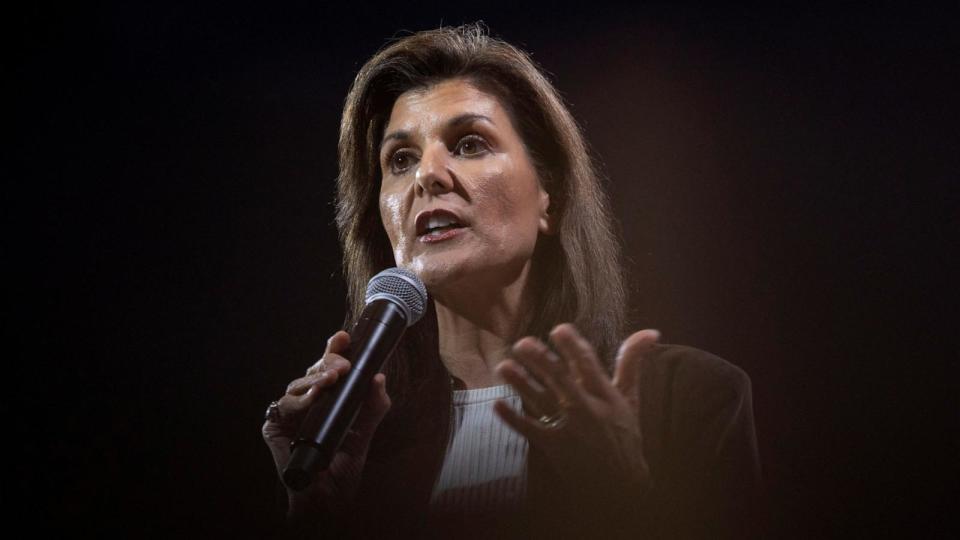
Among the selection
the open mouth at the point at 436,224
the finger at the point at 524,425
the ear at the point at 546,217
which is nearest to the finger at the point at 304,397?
the finger at the point at 524,425

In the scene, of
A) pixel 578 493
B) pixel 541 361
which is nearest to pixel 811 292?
pixel 578 493

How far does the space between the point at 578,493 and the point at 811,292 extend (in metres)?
0.92

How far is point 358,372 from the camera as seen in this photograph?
1.31 metres

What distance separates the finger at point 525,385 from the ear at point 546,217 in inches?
33.9

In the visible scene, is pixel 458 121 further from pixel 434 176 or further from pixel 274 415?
pixel 274 415

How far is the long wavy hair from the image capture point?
199 cm

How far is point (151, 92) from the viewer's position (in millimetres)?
2318

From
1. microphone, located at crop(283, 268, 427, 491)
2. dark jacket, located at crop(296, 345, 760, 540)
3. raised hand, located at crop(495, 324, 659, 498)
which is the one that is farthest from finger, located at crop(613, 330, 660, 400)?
microphone, located at crop(283, 268, 427, 491)

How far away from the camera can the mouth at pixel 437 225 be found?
5.98ft

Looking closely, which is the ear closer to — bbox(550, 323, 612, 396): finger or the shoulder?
the shoulder

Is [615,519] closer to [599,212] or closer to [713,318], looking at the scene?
[713,318]

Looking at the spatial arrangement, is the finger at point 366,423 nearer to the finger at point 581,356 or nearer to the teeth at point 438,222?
the teeth at point 438,222

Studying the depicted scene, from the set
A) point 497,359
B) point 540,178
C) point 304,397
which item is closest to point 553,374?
point 304,397

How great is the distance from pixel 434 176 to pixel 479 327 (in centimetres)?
40
